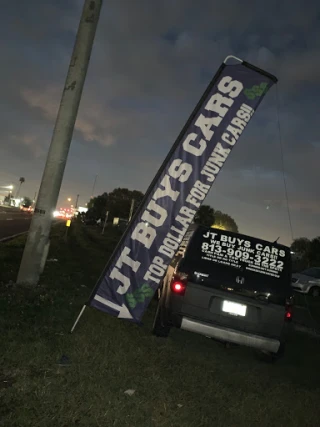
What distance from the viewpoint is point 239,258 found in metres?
5.57

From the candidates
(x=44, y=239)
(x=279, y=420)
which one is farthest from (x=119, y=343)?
(x=44, y=239)

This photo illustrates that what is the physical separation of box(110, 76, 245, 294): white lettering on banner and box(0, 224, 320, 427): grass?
1087mm

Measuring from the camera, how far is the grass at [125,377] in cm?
335

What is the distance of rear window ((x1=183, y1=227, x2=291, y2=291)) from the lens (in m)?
5.46

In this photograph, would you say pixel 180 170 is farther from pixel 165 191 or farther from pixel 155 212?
pixel 155 212

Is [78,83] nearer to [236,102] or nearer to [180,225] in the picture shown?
[236,102]

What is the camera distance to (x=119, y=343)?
520 cm

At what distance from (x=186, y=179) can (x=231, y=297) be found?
1.88m

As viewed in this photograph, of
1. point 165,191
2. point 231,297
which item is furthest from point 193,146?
point 231,297

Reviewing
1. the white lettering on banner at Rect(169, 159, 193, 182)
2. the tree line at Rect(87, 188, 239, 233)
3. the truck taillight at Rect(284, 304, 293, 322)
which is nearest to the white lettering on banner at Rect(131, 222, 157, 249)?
the white lettering on banner at Rect(169, 159, 193, 182)

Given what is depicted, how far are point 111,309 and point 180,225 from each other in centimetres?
157

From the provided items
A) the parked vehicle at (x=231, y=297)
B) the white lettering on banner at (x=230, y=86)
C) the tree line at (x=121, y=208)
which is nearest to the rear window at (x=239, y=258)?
the parked vehicle at (x=231, y=297)

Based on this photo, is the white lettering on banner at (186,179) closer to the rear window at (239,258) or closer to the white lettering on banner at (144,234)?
the white lettering on banner at (144,234)

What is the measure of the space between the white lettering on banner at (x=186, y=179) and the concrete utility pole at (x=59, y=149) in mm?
2530
